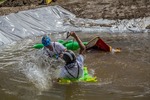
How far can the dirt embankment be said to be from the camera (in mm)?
17500

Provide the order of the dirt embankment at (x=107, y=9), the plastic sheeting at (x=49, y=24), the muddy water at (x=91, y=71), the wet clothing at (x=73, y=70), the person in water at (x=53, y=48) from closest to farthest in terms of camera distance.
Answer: the muddy water at (x=91, y=71), the wet clothing at (x=73, y=70), the person in water at (x=53, y=48), the plastic sheeting at (x=49, y=24), the dirt embankment at (x=107, y=9)

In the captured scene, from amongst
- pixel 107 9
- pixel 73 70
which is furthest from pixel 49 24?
pixel 73 70

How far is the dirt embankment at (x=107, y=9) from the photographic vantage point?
57.4 ft

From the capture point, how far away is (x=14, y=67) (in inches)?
402

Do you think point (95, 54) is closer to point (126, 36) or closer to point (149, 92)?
point (126, 36)

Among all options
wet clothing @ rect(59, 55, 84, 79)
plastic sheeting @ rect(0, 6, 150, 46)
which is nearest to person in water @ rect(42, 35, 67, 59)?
wet clothing @ rect(59, 55, 84, 79)

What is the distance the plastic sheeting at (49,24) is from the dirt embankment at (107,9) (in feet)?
2.06

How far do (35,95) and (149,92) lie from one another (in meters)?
2.59

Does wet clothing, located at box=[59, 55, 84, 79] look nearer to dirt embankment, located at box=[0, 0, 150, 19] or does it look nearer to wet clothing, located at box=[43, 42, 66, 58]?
wet clothing, located at box=[43, 42, 66, 58]

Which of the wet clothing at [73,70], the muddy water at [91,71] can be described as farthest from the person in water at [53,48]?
the wet clothing at [73,70]

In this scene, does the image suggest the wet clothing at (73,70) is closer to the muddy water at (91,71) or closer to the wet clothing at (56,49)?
the muddy water at (91,71)

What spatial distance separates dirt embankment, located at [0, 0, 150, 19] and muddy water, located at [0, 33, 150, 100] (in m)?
4.56

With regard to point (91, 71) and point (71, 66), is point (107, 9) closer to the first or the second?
point (91, 71)

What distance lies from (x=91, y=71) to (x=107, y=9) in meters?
9.39
